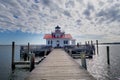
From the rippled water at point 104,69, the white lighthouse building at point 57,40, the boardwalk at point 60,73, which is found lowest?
the rippled water at point 104,69

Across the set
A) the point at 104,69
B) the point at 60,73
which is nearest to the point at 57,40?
the point at 104,69

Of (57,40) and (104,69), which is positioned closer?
(104,69)

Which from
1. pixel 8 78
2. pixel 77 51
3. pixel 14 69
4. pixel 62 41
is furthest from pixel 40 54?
pixel 8 78

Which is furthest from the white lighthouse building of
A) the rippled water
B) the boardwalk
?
the boardwalk

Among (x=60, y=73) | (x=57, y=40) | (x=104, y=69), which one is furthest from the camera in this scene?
(x=57, y=40)

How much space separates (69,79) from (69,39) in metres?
43.8

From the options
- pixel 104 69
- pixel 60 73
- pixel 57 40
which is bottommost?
pixel 104 69

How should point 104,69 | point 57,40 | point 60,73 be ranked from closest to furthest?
point 60,73, point 104,69, point 57,40

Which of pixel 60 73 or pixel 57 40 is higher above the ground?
pixel 57 40

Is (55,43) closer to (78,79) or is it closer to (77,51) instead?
(77,51)

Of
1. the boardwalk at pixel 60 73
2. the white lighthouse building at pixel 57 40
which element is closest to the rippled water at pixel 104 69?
the boardwalk at pixel 60 73

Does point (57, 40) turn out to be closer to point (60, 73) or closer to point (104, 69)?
point (104, 69)

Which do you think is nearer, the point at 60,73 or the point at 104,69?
the point at 60,73

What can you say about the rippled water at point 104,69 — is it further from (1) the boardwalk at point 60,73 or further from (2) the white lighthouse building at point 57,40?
(2) the white lighthouse building at point 57,40
